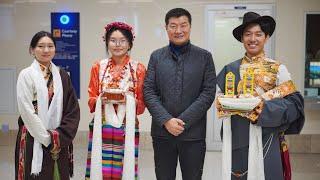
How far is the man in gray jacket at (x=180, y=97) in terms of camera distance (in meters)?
2.64

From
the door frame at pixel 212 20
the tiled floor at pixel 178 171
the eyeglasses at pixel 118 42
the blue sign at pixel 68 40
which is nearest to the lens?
the eyeglasses at pixel 118 42

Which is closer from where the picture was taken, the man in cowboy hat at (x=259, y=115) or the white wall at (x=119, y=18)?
the man in cowboy hat at (x=259, y=115)

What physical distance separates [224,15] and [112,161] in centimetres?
339

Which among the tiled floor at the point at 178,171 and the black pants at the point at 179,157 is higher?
the black pants at the point at 179,157

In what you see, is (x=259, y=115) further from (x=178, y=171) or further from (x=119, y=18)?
(x=119, y=18)

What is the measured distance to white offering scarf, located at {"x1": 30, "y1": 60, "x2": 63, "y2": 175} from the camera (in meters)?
2.62

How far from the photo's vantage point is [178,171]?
176 inches

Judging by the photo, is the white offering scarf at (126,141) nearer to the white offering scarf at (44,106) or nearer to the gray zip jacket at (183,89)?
the gray zip jacket at (183,89)

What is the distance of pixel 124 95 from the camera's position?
2.70 m

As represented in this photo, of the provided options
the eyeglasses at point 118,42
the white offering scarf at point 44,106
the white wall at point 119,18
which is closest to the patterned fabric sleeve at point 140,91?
the eyeglasses at point 118,42

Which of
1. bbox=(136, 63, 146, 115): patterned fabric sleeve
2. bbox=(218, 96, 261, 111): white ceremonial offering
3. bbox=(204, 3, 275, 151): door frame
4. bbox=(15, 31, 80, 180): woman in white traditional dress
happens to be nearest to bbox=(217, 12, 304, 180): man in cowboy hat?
bbox=(218, 96, 261, 111): white ceremonial offering

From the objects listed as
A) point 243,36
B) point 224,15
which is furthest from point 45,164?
point 224,15

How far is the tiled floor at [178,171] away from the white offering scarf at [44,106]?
5.30ft

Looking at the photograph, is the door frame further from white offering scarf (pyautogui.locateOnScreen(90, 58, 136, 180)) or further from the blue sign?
white offering scarf (pyautogui.locateOnScreen(90, 58, 136, 180))
